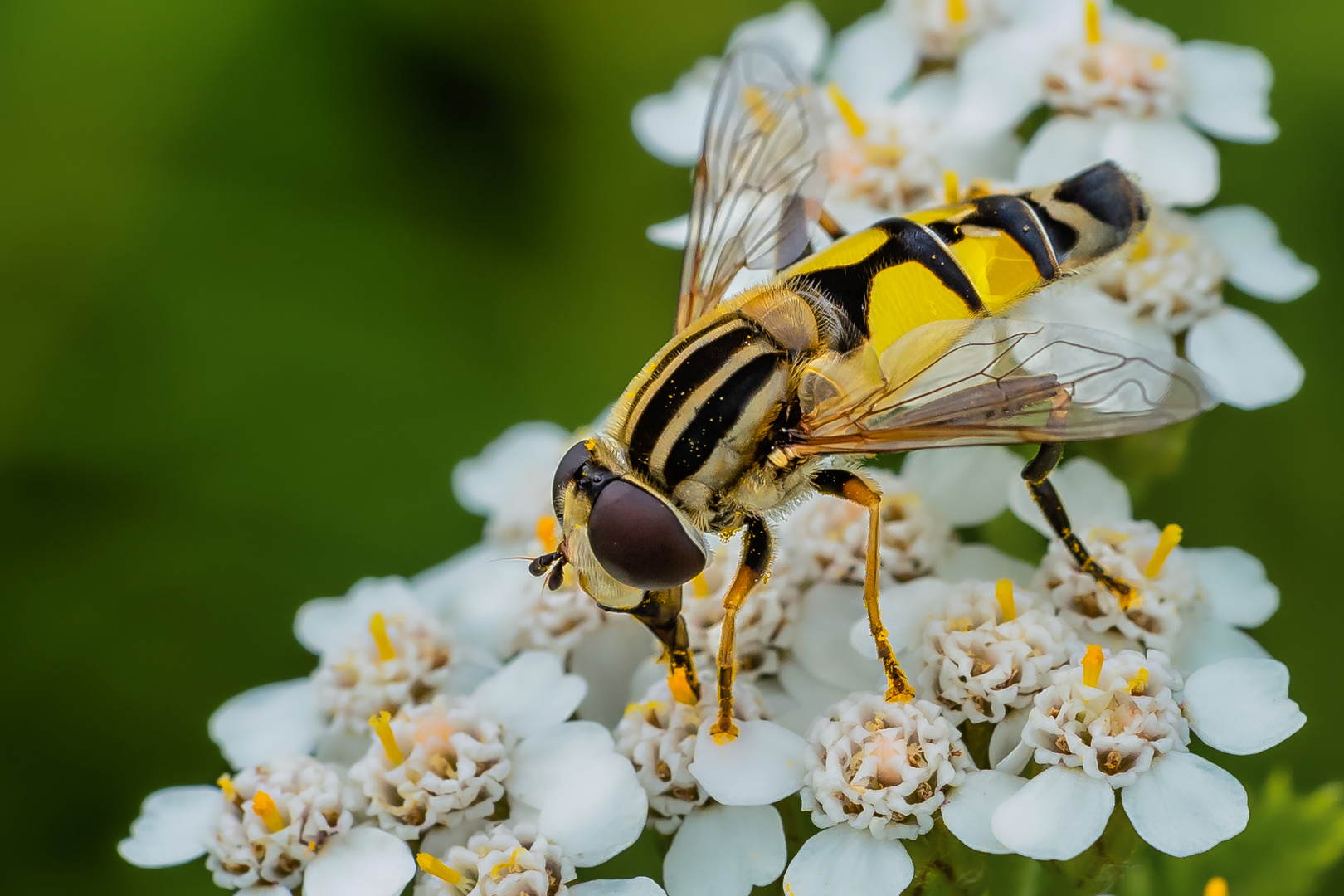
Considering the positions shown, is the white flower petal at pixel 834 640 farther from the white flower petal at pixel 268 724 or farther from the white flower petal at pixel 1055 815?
the white flower petal at pixel 268 724

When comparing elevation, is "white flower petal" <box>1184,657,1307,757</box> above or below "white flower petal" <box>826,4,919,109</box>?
below

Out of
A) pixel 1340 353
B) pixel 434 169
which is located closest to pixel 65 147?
pixel 434 169

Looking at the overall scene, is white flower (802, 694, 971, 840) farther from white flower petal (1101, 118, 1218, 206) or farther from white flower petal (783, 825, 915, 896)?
white flower petal (1101, 118, 1218, 206)

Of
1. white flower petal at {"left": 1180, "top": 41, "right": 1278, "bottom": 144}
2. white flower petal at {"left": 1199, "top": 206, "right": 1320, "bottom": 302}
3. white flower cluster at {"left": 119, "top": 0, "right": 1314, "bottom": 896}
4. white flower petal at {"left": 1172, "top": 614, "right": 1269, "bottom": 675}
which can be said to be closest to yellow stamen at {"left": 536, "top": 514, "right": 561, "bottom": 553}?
white flower cluster at {"left": 119, "top": 0, "right": 1314, "bottom": 896}

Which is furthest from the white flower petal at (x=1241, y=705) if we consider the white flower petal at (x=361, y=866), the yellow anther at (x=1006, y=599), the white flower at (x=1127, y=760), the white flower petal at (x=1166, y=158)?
the white flower petal at (x=361, y=866)

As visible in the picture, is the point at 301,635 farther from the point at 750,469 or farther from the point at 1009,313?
the point at 1009,313
